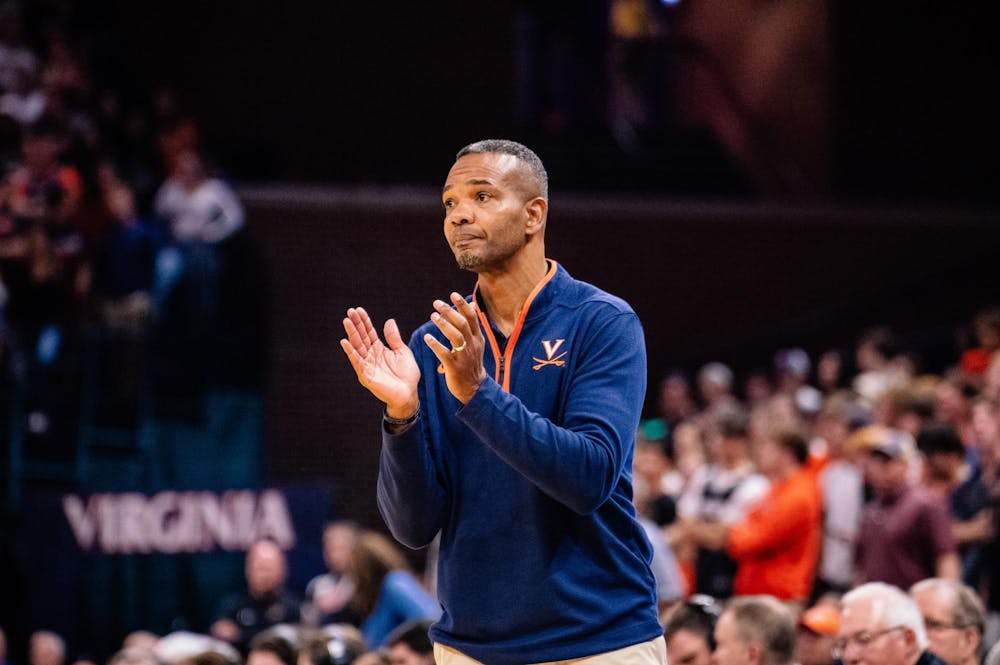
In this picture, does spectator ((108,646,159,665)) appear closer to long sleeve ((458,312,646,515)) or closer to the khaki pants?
the khaki pants

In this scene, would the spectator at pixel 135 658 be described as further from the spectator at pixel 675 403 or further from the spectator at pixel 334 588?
the spectator at pixel 675 403

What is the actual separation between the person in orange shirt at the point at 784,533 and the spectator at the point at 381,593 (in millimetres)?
1602

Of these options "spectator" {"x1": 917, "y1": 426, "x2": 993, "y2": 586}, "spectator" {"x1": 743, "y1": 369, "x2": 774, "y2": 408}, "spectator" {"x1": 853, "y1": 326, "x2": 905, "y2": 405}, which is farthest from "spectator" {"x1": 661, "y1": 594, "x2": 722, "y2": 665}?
"spectator" {"x1": 743, "y1": 369, "x2": 774, "y2": 408}

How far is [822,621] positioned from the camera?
556 centimetres

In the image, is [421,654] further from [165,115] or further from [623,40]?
[623,40]

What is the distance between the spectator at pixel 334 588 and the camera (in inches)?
318

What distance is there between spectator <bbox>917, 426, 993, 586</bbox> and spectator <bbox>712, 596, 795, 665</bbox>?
7.00ft

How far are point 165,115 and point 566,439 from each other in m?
11.1

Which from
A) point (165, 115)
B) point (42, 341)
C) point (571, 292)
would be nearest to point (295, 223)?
point (165, 115)

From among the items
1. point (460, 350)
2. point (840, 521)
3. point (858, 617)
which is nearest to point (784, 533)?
point (840, 521)

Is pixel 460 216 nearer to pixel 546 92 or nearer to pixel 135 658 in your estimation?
pixel 135 658

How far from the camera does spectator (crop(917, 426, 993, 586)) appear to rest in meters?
6.56

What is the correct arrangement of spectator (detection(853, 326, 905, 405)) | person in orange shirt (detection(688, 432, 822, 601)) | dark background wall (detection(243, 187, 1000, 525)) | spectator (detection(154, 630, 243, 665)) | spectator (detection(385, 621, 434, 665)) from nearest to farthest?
1. spectator (detection(385, 621, 434, 665))
2. spectator (detection(154, 630, 243, 665))
3. person in orange shirt (detection(688, 432, 822, 601))
4. spectator (detection(853, 326, 905, 405))
5. dark background wall (detection(243, 187, 1000, 525))

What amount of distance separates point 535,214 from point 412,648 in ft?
9.84
